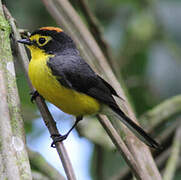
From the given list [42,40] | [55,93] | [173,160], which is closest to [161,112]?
[173,160]

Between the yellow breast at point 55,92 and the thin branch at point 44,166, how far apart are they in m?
0.46

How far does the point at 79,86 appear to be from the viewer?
9.83 feet

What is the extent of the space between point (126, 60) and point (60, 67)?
1.34m

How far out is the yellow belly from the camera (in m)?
2.85

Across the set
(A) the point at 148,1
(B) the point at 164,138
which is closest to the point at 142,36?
(A) the point at 148,1

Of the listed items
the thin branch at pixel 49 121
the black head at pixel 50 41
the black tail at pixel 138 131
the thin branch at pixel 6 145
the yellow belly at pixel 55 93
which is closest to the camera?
the thin branch at pixel 6 145

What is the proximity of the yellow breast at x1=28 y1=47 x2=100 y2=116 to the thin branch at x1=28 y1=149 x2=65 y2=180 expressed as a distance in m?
0.46

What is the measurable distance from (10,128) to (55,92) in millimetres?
1242

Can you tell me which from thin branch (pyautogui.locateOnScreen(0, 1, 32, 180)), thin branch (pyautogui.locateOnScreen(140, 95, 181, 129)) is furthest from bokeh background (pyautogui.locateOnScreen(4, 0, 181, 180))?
thin branch (pyautogui.locateOnScreen(0, 1, 32, 180))

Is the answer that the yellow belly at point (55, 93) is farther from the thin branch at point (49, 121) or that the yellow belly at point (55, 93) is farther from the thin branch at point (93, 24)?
the thin branch at point (93, 24)

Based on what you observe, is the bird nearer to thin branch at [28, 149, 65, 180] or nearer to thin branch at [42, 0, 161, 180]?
thin branch at [42, 0, 161, 180]

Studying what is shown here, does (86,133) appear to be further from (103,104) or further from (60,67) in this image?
(60,67)

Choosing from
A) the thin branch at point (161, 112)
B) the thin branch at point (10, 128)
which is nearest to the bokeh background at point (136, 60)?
the thin branch at point (161, 112)

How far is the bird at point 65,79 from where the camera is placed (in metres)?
2.87
